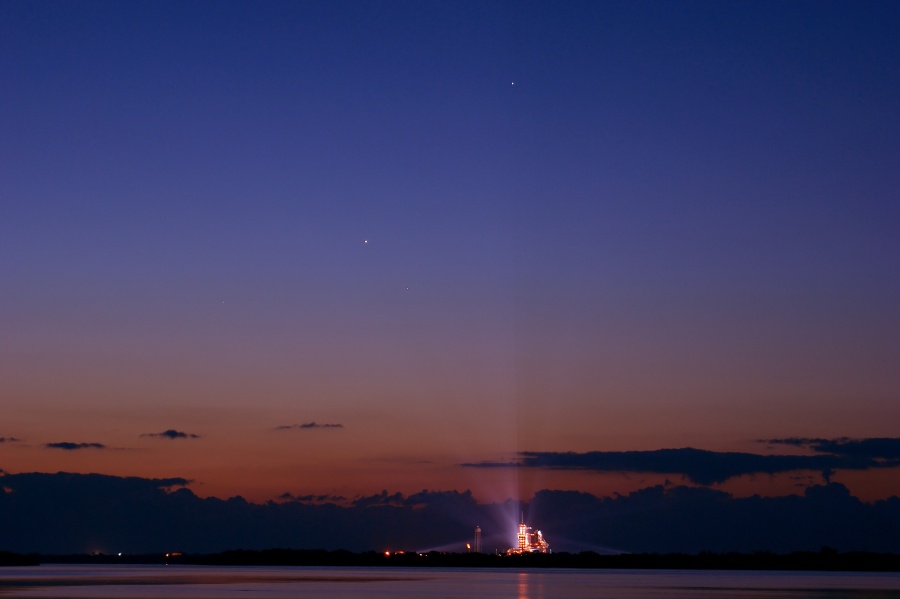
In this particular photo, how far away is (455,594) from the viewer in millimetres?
59812

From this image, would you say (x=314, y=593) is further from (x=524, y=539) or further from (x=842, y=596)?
(x=524, y=539)

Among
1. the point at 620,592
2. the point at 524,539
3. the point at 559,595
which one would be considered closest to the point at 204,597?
the point at 559,595

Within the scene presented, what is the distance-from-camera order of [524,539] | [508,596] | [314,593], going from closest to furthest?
[508,596], [314,593], [524,539]

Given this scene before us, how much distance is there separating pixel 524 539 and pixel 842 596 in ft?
352

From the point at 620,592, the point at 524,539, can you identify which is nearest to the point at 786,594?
the point at 620,592

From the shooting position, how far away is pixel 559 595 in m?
58.8

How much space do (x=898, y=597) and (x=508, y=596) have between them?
65.1 feet

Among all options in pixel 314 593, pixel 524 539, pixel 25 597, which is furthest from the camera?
pixel 524 539

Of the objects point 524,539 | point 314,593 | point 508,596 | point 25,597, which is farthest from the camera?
point 524,539

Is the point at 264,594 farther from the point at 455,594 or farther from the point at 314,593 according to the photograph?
the point at 455,594

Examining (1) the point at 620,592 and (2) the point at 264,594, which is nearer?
(2) the point at 264,594

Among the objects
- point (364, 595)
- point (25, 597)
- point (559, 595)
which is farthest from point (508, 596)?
point (25, 597)

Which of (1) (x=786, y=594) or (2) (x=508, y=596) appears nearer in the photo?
(2) (x=508, y=596)

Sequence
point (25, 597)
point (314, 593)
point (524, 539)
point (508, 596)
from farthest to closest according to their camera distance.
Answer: point (524, 539) < point (314, 593) < point (508, 596) < point (25, 597)
